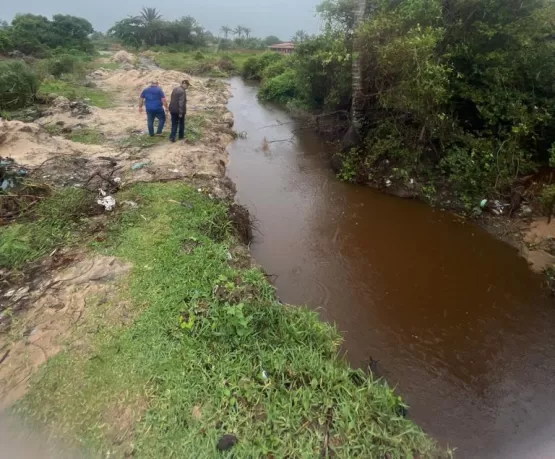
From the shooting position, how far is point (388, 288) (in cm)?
523

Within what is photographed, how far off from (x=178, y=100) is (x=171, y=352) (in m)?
6.01

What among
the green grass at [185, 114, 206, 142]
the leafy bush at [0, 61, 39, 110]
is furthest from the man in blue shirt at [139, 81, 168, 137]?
the leafy bush at [0, 61, 39, 110]

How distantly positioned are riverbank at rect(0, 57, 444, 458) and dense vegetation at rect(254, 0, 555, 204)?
4.83 metres

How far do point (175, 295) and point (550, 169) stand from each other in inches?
300

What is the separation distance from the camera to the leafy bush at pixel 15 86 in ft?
36.0

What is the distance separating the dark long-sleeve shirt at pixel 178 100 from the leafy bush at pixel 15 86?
22.8ft

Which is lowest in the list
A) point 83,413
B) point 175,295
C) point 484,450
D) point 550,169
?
point 484,450

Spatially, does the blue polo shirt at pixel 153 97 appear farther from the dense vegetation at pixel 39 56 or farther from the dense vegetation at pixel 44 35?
the dense vegetation at pixel 44 35

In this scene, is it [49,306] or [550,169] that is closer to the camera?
[49,306]

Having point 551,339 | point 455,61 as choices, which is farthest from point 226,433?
point 455,61

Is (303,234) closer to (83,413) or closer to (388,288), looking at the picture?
(388,288)

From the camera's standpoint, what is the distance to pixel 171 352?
3322mm

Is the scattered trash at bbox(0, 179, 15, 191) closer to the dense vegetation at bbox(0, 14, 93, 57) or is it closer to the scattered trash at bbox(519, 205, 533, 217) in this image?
the scattered trash at bbox(519, 205, 533, 217)

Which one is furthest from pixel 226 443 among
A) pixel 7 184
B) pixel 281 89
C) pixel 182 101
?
pixel 281 89
